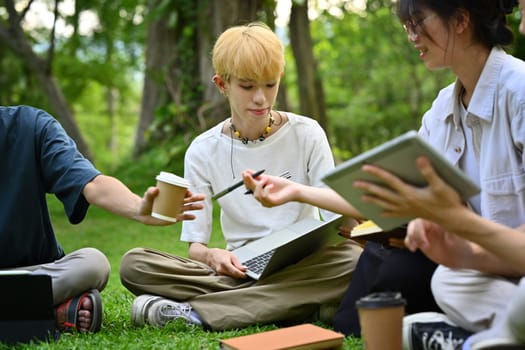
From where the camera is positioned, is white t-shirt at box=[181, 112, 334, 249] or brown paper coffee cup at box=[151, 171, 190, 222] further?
white t-shirt at box=[181, 112, 334, 249]

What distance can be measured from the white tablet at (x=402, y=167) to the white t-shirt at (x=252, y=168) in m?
1.33

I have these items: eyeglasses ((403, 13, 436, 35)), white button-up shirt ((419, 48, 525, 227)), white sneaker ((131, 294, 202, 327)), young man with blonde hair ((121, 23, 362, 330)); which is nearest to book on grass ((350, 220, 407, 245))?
white button-up shirt ((419, 48, 525, 227))

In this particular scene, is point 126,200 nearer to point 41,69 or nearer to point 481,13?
point 481,13

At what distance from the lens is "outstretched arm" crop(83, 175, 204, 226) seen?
2.63 meters

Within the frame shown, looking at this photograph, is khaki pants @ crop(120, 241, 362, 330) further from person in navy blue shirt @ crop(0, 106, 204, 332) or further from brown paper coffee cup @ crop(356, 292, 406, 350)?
brown paper coffee cup @ crop(356, 292, 406, 350)

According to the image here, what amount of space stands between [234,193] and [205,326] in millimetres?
637

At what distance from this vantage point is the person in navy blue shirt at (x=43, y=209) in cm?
297

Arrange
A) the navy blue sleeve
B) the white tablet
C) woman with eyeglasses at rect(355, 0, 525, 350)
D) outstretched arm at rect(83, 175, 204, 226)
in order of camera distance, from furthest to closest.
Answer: the navy blue sleeve < outstretched arm at rect(83, 175, 204, 226) < woman with eyeglasses at rect(355, 0, 525, 350) < the white tablet

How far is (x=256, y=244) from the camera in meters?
3.33

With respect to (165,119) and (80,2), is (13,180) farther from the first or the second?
(80,2)

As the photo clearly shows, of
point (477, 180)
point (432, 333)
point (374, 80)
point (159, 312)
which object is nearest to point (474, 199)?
point (477, 180)

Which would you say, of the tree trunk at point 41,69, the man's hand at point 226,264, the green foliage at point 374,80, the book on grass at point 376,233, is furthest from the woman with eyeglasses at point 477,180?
the green foliage at point 374,80

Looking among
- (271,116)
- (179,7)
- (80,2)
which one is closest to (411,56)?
(80,2)

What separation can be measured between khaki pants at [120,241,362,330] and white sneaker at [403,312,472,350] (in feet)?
2.65
